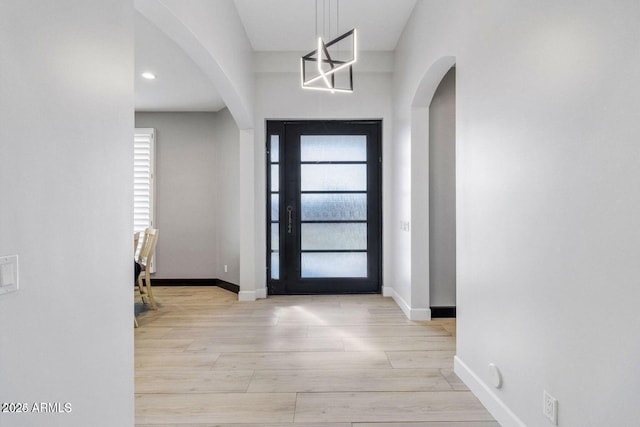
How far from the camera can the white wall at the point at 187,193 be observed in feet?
19.9

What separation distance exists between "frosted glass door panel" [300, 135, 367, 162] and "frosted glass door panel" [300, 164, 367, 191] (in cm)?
10

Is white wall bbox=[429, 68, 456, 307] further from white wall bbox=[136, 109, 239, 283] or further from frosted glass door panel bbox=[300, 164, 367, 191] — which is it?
white wall bbox=[136, 109, 239, 283]

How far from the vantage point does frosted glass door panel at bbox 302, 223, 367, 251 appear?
5035 millimetres

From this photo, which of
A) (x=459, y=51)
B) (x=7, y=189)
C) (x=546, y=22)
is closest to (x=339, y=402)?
(x=7, y=189)

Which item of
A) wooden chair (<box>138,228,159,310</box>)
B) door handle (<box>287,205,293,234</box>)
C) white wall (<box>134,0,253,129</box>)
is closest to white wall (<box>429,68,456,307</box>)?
door handle (<box>287,205,293,234</box>)

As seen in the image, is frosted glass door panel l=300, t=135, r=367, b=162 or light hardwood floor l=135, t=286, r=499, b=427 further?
frosted glass door panel l=300, t=135, r=367, b=162

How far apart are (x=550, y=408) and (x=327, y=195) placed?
376 centimetres

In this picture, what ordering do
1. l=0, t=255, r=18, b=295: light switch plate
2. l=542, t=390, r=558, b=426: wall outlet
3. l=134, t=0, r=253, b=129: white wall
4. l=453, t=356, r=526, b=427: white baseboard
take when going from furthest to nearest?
l=134, t=0, r=253, b=129: white wall < l=453, t=356, r=526, b=427: white baseboard < l=542, t=390, r=558, b=426: wall outlet < l=0, t=255, r=18, b=295: light switch plate

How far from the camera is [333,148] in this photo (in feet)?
16.5

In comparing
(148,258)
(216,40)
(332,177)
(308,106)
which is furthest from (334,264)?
(216,40)

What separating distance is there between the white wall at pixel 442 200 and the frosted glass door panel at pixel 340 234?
1179mm

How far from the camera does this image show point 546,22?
1614 mm

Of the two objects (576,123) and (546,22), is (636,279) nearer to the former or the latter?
(576,123)

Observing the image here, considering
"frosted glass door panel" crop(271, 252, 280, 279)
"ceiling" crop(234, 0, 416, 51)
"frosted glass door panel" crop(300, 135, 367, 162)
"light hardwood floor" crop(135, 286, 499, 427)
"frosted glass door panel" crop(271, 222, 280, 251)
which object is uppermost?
"ceiling" crop(234, 0, 416, 51)
